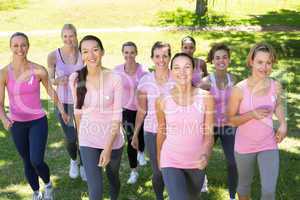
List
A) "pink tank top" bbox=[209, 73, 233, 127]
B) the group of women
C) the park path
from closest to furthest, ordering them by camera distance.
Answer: the group of women → "pink tank top" bbox=[209, 73, 233, 127] → the park path

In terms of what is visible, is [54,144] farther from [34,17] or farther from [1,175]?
[34,17]

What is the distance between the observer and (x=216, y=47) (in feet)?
18.4

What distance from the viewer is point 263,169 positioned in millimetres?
4566

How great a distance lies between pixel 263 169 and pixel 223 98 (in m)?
1.19

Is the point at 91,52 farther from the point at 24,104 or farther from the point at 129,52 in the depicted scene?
the point at 129,52

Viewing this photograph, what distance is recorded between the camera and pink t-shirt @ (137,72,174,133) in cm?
519

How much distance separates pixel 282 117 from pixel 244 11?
707 inches

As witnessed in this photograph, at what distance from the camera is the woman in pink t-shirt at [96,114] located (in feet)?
15.6

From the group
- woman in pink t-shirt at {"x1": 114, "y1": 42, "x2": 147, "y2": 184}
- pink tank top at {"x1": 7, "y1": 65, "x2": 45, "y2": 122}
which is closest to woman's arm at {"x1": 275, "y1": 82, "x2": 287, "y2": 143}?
woman in pink t-shirt at {"x1": 114, "y1": 42, "x2": 147, "y2": 184}

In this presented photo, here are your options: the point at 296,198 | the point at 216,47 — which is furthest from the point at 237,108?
the point at 296,198

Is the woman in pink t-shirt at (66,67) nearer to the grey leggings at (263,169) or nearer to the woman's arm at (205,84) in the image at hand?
the woman's arm at (205,84)

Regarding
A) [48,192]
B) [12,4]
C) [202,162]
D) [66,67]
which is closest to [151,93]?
[202,162]

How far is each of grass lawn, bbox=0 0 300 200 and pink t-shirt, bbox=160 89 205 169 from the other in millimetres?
1803

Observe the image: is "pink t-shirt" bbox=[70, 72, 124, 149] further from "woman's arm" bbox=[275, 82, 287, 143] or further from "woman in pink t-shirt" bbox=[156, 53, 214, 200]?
"woman's arm" bbox=[275, 82, 287, 143]
